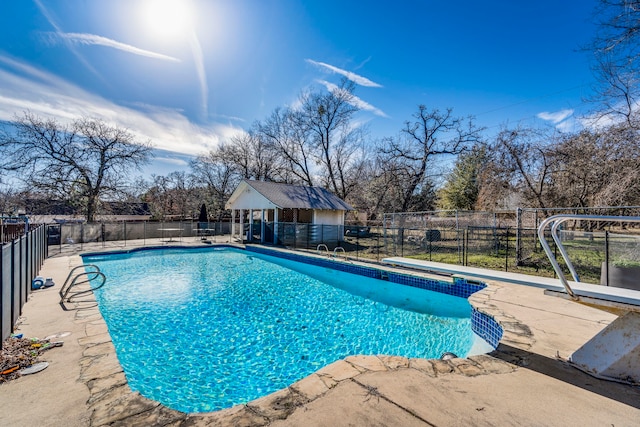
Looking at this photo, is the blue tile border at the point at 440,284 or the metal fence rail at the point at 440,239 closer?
the blue tile border at the point at 440,284

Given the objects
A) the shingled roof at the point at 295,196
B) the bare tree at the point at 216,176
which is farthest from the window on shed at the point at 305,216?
the bare tree at the point at 216,176

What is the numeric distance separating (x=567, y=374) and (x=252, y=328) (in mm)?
4555

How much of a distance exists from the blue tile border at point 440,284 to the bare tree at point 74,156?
570 inches

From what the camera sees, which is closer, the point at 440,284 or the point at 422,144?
the point at 440,284

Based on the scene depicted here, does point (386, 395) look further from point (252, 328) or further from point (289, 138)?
point (289, 138)

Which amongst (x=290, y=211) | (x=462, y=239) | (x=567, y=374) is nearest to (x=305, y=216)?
(x=290, y=211)

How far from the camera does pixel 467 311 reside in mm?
6172

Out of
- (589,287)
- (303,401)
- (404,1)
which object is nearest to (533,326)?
(589,287)

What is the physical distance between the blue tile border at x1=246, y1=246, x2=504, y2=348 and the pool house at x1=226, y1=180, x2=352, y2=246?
1.90 meters

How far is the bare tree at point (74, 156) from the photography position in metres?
17.2

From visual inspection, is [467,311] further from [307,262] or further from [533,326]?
[307,262]

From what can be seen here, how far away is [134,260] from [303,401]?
13209 mm

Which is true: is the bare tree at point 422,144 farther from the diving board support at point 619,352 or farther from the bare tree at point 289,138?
the diving board support at point 619,352

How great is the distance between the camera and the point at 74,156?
1842 cm
